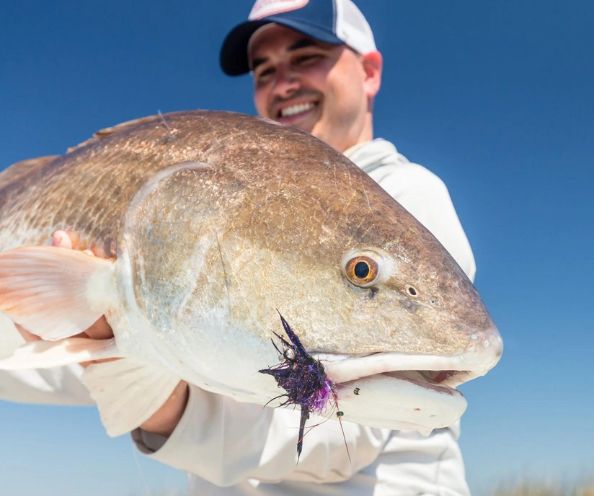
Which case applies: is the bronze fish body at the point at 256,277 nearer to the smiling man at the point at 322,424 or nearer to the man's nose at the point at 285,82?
the smiling man at the point at 322,424

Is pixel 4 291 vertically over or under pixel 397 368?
over

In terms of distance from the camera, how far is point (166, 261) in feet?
7.47

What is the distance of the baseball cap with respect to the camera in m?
4.48

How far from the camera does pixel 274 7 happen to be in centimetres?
464

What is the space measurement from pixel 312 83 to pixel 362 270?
2950 mm

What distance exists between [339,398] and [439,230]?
159cm

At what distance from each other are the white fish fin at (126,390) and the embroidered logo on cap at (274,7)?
2.87 meters

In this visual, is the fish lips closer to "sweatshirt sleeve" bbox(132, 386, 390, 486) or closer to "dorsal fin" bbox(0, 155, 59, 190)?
"sweatshirt sleeve" bbox(132, 386, 390, 486)

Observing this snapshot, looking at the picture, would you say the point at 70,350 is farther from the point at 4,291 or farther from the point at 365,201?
the point at 365,201

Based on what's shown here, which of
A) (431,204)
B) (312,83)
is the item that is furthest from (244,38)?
(431,204)

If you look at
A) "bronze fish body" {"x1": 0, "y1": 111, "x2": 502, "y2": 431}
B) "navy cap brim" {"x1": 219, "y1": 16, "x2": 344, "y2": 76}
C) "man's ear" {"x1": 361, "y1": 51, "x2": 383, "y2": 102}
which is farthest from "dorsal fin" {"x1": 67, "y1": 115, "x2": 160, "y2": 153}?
"man's ear" {"x1": 361, "y1": 51, "x2": 383, "y2": 102}

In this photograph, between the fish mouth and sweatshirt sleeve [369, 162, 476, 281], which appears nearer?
the fish mouth

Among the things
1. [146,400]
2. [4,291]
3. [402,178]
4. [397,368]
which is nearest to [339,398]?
[397,368]

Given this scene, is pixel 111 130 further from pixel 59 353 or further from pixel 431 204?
pixel 431 204
